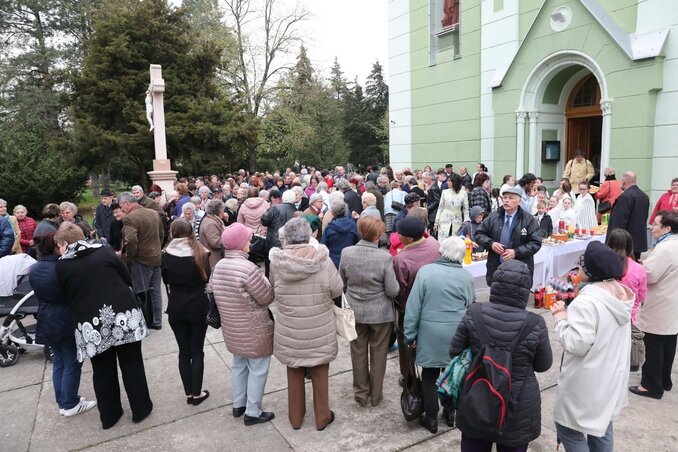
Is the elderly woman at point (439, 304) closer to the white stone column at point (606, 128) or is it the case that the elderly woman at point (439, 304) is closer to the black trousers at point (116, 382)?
the black trousers at point (116, 382)

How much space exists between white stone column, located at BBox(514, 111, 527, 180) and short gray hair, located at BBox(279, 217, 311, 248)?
11711mm

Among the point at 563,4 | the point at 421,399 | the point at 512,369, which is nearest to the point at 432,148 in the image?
the point at 563,4

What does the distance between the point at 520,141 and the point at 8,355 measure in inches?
515

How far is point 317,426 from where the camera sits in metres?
4.00

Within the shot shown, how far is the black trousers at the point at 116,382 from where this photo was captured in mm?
4117

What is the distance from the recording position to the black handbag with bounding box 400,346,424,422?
12.9ft

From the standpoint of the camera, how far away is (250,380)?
4.07 metres

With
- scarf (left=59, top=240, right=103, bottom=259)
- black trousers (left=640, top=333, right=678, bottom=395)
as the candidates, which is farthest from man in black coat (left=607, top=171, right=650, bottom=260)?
scarf (left=59, top=240, right=103, bottom=259)

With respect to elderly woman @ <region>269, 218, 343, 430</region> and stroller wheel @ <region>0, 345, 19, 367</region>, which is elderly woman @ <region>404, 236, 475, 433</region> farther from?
stroller wheel @ <region>0, 345, 19, 367</region>

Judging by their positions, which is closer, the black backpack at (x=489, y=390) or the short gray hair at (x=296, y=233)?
the black backpack at (x=489, y=390)

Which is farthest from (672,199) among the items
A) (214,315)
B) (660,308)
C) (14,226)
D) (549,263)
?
(14,226)

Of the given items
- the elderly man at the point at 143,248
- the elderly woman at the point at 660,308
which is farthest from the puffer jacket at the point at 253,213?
the elderly woman at the point at 660,308

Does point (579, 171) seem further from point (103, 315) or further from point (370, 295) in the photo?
point (103, 315)

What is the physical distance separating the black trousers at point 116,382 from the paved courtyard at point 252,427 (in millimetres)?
125
